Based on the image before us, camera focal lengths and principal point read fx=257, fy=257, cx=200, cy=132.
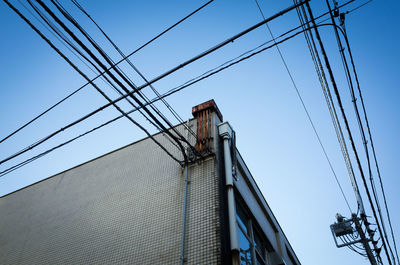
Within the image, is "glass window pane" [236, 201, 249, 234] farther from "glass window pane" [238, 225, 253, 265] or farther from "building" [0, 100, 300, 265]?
"glass window pane" [238, 225, 253, 265]

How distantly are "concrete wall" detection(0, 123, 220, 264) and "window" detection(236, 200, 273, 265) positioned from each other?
1394 millimetres

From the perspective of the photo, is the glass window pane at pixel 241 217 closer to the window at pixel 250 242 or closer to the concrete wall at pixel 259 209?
the window at pixel 250 242

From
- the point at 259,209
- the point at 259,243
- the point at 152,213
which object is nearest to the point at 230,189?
the point at 152,213

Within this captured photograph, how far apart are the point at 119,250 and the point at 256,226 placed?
147 inches

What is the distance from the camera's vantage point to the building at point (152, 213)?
191 inches

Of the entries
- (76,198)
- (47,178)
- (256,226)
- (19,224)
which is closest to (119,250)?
A: (76,198)

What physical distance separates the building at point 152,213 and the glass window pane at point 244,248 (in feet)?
0.09

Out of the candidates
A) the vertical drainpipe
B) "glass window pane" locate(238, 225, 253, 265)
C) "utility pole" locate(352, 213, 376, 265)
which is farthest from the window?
"utility pole" locate(352, 213, 376, 265)

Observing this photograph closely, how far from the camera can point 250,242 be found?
21.1 ft

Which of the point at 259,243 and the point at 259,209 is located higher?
the point at 259,209

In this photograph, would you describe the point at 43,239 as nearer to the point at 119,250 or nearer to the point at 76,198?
the point at 76,198

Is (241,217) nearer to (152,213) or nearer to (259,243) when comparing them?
(259,243)

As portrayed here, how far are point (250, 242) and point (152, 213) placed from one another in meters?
2.61

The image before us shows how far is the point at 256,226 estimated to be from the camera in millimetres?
7195
